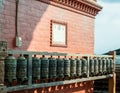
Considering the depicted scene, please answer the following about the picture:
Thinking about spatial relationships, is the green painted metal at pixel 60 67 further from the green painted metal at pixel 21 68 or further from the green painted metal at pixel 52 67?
the green painted metal at pixel 21 68

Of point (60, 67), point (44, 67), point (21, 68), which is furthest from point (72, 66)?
point (21, 68)

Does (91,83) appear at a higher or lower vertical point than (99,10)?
lower

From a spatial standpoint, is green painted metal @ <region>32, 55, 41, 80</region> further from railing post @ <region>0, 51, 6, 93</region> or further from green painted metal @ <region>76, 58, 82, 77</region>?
green painted metal @ <region>76, 58, 82, 77</region>

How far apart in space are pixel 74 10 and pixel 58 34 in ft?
5.05

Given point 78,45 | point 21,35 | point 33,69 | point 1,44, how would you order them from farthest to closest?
point 78,45 → point 21,35 → point 33,69 → point 1,44

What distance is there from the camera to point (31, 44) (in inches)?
376

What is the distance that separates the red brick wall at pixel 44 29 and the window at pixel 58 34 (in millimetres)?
167

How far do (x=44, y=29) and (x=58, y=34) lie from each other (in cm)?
78

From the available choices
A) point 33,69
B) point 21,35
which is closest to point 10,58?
point 33,69

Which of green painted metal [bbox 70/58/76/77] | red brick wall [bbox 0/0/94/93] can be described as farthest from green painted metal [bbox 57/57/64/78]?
red brick wall [bbox 0/0/94/93]

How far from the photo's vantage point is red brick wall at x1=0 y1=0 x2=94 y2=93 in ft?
28.5

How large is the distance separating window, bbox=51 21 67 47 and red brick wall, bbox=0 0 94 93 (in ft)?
0.55

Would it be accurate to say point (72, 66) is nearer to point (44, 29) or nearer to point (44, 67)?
point (44, 29)

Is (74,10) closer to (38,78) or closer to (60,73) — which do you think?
(60,73)
